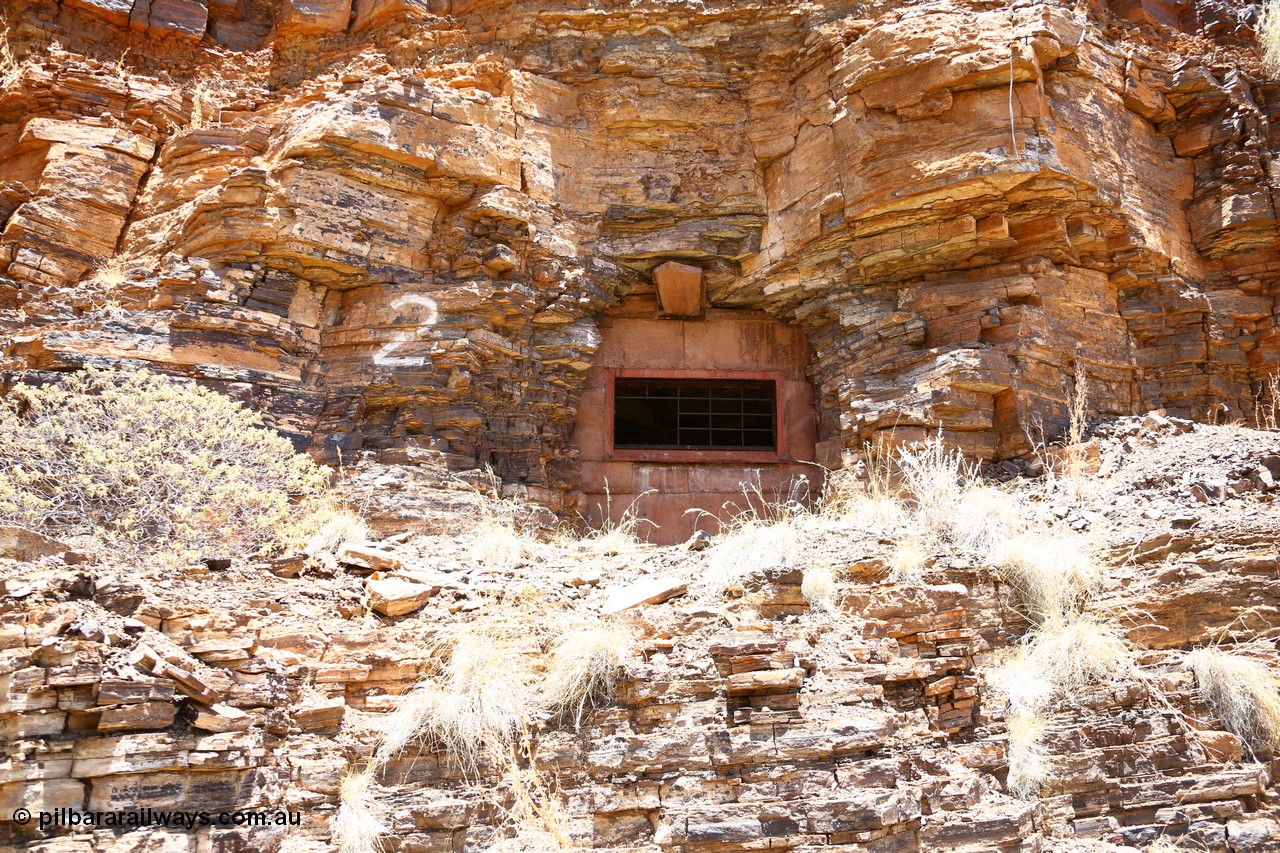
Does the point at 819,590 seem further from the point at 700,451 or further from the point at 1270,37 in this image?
the point at 1270,37

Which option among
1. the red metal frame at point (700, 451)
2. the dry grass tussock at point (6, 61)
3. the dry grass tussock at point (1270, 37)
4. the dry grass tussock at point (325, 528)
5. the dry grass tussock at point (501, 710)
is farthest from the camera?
the dry grass tussock at point (1270, 37)

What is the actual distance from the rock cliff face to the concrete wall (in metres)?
0.31

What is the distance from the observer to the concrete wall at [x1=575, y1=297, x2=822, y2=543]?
1014cm

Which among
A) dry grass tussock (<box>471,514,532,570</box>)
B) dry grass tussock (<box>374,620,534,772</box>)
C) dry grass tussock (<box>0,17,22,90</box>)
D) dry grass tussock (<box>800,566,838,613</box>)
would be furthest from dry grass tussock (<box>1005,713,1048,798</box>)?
dry grass tussock (<box>0,17,22,90</box>)

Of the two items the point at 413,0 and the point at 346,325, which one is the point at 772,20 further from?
the point at 346,325

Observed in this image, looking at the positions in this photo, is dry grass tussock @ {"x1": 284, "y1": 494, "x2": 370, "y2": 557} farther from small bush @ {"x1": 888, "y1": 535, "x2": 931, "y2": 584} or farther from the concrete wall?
small bush @ {"x1": 888, "y1": 535, "x2": 931, "y2": 584}

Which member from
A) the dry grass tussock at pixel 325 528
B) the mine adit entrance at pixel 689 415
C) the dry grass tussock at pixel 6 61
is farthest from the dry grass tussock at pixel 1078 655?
the dry grass tussock at pixel 6 61

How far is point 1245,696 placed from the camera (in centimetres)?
577

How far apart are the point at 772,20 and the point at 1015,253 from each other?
3719 mm

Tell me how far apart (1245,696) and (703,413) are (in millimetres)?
6049

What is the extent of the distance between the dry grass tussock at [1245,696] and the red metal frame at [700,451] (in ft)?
16.7

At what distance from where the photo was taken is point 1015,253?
376 inches

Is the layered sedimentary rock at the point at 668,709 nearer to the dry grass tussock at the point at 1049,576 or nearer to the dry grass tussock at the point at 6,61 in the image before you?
the dry grass tussock at the point at 1049,576

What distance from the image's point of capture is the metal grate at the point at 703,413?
1070cm
